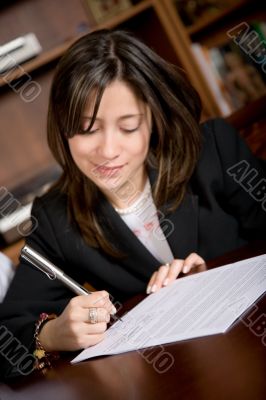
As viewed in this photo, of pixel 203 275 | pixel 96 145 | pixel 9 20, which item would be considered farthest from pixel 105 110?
pixel 9 20

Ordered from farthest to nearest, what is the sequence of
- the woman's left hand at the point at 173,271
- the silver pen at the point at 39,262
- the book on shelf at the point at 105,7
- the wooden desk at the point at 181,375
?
the book on shelf at the point at 105,7, the woman's left hand at the point at 173,271, the silver pen at the point at 39,262, the wooden desk at the point at 181,375

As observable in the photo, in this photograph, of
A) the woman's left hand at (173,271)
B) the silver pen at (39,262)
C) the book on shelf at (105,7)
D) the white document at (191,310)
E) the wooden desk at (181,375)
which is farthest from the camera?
the book on shelf at (105,7)

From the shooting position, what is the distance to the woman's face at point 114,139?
3.87 feet

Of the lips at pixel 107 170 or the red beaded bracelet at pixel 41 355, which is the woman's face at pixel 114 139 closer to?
the lips at pixel 107 170

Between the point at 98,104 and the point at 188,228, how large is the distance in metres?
0.38

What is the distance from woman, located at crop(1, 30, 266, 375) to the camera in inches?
46.8

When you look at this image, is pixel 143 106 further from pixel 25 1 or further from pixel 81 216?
pixel 25 1

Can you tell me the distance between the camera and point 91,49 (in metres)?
1.22

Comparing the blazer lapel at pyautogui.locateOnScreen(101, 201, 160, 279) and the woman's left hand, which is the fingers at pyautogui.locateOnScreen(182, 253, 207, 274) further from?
the blazer lapel at pyautogui.locateOnScreen(101, 201, 160, 279)

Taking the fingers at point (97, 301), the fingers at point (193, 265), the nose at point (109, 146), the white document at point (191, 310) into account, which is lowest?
the fingers at point (193, 265)

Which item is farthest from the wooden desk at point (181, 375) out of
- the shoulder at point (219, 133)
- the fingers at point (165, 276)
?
the shoulder at point (219, 133)

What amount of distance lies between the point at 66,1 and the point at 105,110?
1.57 metres

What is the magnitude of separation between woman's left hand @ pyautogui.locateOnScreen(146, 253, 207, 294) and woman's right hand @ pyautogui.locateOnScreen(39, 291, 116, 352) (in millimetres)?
153

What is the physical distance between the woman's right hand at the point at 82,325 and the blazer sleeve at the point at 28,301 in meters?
0.08
